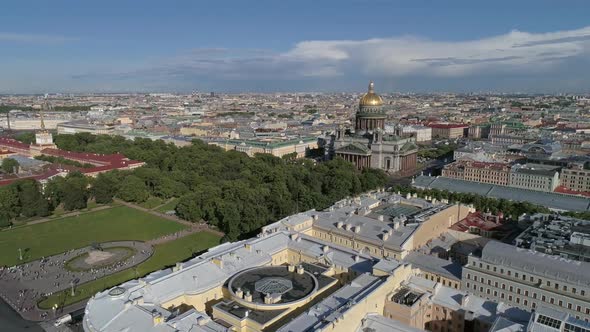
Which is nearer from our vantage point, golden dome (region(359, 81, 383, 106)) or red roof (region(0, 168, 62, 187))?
red roof (region(0, 168, 62, 187))

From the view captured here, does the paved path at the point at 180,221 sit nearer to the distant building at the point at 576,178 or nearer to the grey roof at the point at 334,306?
the grey roof at the point at 334,306

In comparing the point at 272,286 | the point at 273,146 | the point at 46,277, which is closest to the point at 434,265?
the point at 272,286

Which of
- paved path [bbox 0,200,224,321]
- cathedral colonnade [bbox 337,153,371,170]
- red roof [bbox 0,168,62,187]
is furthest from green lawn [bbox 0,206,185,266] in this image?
cathedral colonnade [bbox 337,153,371,170]

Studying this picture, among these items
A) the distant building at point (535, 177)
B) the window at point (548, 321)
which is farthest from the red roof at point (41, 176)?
the distant building at point (535, 177)

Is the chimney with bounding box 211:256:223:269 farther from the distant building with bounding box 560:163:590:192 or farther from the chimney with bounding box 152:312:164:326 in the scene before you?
the distant building with bounding box 560:163:590:192

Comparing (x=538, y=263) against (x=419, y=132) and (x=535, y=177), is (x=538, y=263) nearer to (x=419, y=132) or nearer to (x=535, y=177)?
(x=535, y=177)
